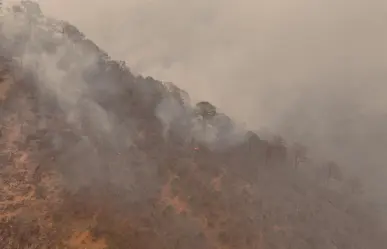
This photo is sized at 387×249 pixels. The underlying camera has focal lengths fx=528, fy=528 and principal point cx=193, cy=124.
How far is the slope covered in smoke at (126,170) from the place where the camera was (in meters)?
61.6

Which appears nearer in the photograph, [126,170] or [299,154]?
[126,170]

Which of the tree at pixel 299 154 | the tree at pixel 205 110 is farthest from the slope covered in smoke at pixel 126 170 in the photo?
the tree at pixel 299 154

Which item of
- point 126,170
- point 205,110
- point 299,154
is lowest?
Result: point 126,170

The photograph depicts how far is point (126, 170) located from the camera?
7306 centimetres

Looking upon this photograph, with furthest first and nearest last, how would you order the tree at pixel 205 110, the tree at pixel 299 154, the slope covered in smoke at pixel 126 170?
the tree at pixel 299 154 → the tree at pixel 205 110 → the slope covered in smoke at pixel 126 170

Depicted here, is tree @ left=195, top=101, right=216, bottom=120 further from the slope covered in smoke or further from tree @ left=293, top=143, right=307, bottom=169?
tree @ left=293, top=143, right=307, bottom=169

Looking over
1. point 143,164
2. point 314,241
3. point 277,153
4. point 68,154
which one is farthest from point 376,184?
point 68,154

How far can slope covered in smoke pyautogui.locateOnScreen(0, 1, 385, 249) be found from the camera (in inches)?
2426

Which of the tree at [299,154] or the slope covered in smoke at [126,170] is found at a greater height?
the tree at [299,154]

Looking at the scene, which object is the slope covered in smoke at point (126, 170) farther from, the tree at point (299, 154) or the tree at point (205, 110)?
the tree at point (299, 154)

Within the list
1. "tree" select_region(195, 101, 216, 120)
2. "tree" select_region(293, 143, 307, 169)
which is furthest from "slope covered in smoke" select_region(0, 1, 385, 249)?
"tree" select_region(293, 143, 307, 169)

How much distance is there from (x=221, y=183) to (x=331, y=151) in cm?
8250

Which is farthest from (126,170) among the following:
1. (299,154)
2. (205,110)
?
(299,154)

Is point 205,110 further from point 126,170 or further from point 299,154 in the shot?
point 126,170
